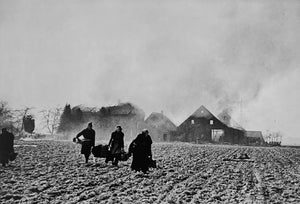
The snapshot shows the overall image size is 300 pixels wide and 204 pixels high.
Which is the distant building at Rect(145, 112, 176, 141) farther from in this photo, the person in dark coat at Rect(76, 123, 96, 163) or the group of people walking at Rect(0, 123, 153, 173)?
the group of people walking at Rect(0, 123, 153, 173)

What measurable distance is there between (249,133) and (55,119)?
4787 cm

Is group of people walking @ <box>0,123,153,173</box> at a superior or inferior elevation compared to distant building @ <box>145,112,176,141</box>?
inferior

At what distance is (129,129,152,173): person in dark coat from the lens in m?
13.2

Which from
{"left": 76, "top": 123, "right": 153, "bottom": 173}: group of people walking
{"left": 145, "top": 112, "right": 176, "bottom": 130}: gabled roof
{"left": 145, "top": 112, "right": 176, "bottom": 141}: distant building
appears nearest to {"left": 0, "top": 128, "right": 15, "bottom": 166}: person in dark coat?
{"left": 76, "top": 123, "right": 153, "bottom": 173}: group of people walking

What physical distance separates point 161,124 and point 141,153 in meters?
62.6

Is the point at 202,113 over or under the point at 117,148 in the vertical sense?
over

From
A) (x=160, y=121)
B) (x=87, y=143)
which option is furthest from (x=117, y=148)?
(x=160, y=121)

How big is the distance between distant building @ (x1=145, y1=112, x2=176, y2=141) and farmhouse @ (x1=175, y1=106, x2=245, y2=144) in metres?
4.63

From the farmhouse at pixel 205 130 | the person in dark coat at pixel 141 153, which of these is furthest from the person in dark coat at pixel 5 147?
the farmhouse at pixel 205 130

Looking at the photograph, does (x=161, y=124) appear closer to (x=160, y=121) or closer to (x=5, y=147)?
(x=160, y=121)

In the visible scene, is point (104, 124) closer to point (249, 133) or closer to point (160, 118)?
point (160, 118)

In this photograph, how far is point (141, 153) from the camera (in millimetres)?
13391

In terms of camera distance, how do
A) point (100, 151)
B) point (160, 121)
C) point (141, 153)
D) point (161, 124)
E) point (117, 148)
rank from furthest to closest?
point (160, 121), point (161, 124), point (100, 151), point (117, 148), point (141, 153)

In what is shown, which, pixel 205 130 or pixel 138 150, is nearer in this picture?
pixel 138 150
